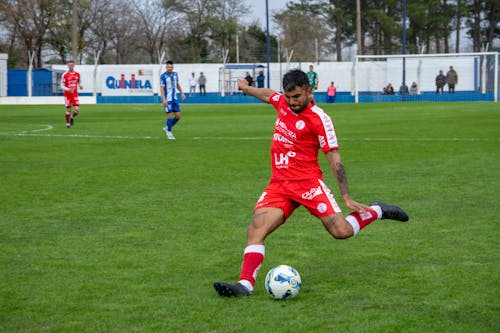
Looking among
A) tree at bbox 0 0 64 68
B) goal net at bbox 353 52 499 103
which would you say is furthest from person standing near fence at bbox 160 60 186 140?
tree at bbox 0 0 64 68

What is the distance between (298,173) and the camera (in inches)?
234

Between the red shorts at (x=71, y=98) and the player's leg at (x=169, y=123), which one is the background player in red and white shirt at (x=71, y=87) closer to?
the red shorts at (x=71, y=98)

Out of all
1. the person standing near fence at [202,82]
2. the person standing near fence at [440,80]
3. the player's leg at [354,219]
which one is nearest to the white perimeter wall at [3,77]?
the person standing near fence at [202,82]

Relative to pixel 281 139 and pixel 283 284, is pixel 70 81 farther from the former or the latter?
pixel 283 284

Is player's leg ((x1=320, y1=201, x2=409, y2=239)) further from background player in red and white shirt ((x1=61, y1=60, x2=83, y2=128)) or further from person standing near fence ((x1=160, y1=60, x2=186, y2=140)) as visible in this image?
background player in red and white shirt ((x1=61, y1=60, x2=83, y2=128))

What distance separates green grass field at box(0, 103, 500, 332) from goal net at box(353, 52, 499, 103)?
1276 inches

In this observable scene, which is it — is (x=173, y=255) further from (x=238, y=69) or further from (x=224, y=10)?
(x=224, y=10)

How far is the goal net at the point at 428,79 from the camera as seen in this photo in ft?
152

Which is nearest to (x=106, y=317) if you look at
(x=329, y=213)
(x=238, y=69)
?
(x=329, y=213)

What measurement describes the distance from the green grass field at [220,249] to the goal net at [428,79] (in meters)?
32.4

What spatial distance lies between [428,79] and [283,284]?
1876 inches

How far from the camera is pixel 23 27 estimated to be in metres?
68.8

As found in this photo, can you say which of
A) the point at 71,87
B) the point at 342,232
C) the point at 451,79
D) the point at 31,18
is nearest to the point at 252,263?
the point at 342,232

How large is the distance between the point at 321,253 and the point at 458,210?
8.55 ft
